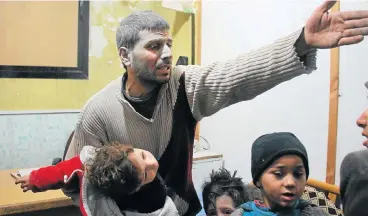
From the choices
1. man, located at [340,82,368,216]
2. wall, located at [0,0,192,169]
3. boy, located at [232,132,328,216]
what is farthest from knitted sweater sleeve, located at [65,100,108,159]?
wall, located at [0,0,192,169]

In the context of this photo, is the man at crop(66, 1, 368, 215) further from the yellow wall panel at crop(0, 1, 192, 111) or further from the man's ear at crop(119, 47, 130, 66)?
the yellow wall panel at crop(0, 1, 192, 111)

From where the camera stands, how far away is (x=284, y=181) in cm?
100

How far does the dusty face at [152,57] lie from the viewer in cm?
115

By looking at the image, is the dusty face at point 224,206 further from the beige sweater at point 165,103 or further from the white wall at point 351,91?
the white wall at point 351,91

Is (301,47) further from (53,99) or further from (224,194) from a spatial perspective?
(53,99)

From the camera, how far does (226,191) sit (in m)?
1.47

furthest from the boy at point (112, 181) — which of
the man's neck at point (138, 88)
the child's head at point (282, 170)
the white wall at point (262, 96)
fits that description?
the white wall at point (262, 96)

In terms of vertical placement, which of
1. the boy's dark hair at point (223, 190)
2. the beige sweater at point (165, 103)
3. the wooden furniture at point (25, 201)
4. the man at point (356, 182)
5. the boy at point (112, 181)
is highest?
the beige sweater at point (165, 103)

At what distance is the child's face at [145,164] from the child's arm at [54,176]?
17cm

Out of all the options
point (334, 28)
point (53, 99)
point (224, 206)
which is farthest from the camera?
point (53, 99)

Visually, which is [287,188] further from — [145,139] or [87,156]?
[87,156]

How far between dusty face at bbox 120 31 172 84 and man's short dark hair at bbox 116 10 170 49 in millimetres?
14

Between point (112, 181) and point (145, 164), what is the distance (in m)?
0.10

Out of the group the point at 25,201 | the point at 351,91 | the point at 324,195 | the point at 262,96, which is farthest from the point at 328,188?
the point at 25,201
